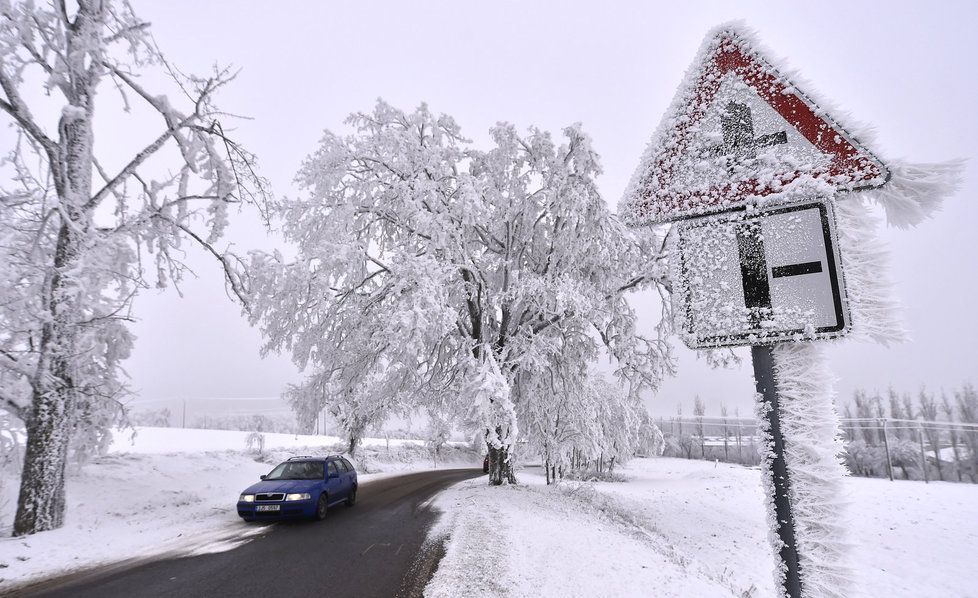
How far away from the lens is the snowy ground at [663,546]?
5.82 m

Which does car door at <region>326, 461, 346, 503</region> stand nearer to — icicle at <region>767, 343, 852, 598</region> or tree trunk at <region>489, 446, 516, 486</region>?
tree trunk at <region>489, 446, 516, 486</region>

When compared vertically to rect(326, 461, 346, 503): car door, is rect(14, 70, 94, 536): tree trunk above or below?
above

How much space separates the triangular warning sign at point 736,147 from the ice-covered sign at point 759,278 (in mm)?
96

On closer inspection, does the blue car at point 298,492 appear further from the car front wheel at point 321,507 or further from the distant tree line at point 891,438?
the distant tree line at point 891,438

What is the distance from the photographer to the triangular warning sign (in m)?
1.65

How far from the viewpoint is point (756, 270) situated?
65.9 inches

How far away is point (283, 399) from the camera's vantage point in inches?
595

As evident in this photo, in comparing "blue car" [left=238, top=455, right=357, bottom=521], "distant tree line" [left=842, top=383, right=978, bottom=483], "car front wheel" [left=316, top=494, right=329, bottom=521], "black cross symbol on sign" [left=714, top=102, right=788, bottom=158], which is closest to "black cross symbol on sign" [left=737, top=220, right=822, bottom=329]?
"black cross symbol on sign" [left=714, top=102, right=788, bottom=158]

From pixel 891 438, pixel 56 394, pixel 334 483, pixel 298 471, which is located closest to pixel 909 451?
pixel 891 438

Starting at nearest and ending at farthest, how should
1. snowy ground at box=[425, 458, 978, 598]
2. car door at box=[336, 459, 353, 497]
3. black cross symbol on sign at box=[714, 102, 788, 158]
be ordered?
black cross symbol on sign at box=[714, 102, 788, 158]
snowy ground at box=[425, 458, 978, 598]
car door at box=[336, 459, 353, 497]

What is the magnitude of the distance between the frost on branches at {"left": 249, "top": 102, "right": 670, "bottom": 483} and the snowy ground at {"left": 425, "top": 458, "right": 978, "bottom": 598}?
2.15m

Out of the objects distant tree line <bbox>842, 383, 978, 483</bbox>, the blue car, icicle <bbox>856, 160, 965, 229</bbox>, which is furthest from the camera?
distant tree line <bbox>842, 383, 978, 483</bbox>

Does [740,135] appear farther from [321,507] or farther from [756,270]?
[321,507]

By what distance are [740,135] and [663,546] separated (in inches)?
386
